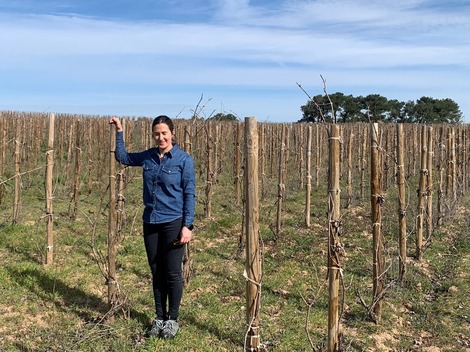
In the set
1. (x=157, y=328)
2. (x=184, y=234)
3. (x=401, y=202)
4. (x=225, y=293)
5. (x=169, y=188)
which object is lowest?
(x=225, y=293)

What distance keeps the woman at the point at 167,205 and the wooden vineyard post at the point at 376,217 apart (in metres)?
1.65

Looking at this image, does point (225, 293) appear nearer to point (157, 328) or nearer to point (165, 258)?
point (157, 328)

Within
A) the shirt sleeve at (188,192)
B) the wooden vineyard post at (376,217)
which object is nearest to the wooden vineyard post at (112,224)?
the shirt sleeve at (188,192)

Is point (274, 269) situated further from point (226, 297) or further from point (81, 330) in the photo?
point (81, 330)

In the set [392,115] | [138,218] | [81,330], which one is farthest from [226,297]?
[392,115]

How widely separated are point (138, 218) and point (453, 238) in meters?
5.39

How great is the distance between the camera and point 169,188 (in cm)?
345

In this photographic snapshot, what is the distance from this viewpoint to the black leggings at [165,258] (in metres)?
3.46

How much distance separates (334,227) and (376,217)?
119 cm

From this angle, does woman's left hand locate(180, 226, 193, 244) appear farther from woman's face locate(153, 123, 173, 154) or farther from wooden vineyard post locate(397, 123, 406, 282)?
wooden vineyard post locate(397, 123, 406, 282)

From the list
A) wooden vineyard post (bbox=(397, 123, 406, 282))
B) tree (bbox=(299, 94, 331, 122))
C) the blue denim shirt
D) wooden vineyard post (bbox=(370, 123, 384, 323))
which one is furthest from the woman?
wooden vineyard post (bbox=(397, 123, 406, 282))

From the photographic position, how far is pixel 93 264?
17.9ft

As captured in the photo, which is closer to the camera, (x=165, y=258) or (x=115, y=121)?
(x=165, y=258)

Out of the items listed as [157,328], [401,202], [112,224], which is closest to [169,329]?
[157,328]
